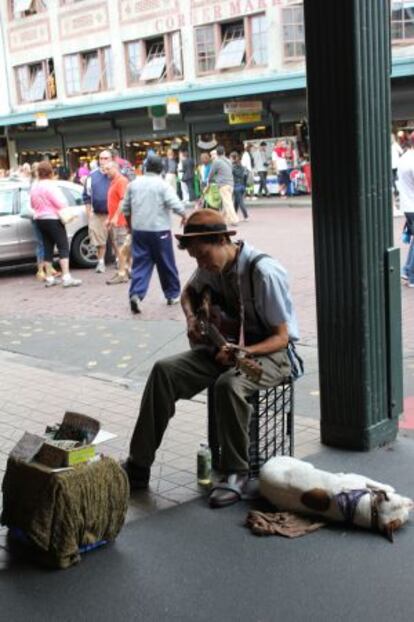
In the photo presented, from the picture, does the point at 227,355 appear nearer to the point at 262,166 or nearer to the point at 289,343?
the point at 289,343

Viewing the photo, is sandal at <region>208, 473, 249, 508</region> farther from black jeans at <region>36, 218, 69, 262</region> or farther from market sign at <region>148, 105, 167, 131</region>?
market sign at <region>148, 105, 167, 131</region>

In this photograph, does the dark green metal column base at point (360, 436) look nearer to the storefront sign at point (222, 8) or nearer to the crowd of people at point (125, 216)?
the crowd of people at point (125, 216)

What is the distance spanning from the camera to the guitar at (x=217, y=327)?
4297 mm

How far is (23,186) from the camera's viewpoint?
1363 centimetres

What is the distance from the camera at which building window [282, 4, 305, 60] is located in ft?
91.1

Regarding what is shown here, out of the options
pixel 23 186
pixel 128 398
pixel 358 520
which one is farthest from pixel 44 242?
pixel 358 520

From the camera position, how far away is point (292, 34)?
91.5 feet

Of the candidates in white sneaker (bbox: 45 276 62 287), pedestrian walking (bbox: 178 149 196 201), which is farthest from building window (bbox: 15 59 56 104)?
white sneaker (bbox: 45 276 62 287)

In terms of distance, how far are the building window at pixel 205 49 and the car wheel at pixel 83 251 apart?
18135 millimetres

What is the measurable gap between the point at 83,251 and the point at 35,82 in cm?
2630

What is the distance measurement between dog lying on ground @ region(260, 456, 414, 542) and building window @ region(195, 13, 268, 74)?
2621cm

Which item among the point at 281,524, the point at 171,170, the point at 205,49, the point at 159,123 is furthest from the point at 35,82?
the point at 281,524

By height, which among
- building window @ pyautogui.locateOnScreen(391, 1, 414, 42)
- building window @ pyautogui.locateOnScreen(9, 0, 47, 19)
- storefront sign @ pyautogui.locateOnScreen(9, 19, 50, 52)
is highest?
building window @ pyautogui.locateOnScreen(9, 0, 47, 19)

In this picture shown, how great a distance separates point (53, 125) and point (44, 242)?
84.1ft
